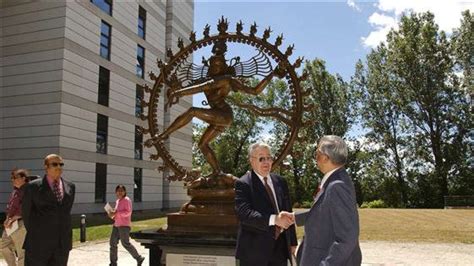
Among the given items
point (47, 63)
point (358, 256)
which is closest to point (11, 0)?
point (47, 63)

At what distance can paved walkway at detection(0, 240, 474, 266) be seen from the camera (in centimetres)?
1098

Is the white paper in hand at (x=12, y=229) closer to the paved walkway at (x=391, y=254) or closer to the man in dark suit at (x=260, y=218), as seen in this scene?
the paved walkway at (x=391, y=254)

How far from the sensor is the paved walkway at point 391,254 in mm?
10983

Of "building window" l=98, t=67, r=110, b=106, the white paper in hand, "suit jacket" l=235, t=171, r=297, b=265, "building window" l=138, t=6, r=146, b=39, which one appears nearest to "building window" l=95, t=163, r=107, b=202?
"building window" l=98, t=67, r=110, b=106

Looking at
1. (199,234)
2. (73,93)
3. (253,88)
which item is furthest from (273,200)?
(73,93)

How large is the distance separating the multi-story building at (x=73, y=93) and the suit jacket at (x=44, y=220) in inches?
762

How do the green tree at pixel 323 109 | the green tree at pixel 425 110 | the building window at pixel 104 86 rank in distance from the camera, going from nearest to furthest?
the building window at pixel 104 86
the green tree at pixel 425 110
the green tree at pixel 323 109

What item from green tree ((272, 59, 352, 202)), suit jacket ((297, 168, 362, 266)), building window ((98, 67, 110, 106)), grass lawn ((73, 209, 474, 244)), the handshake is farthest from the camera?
green tree ((272, 59, 352, 202))

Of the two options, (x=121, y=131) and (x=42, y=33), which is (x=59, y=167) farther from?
(x=121, y=131)

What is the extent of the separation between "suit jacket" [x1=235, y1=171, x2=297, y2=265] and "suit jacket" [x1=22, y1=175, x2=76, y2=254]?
2.40 meters

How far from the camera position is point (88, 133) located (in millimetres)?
25875

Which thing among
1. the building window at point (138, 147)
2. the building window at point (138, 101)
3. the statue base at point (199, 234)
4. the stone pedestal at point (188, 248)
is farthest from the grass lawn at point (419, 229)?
the building window at point (138, 101)

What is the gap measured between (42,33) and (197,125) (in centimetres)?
3146

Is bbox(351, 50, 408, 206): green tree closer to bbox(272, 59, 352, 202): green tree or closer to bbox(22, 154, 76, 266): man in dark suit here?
bbox(272, 59, 352, 202): green tree
